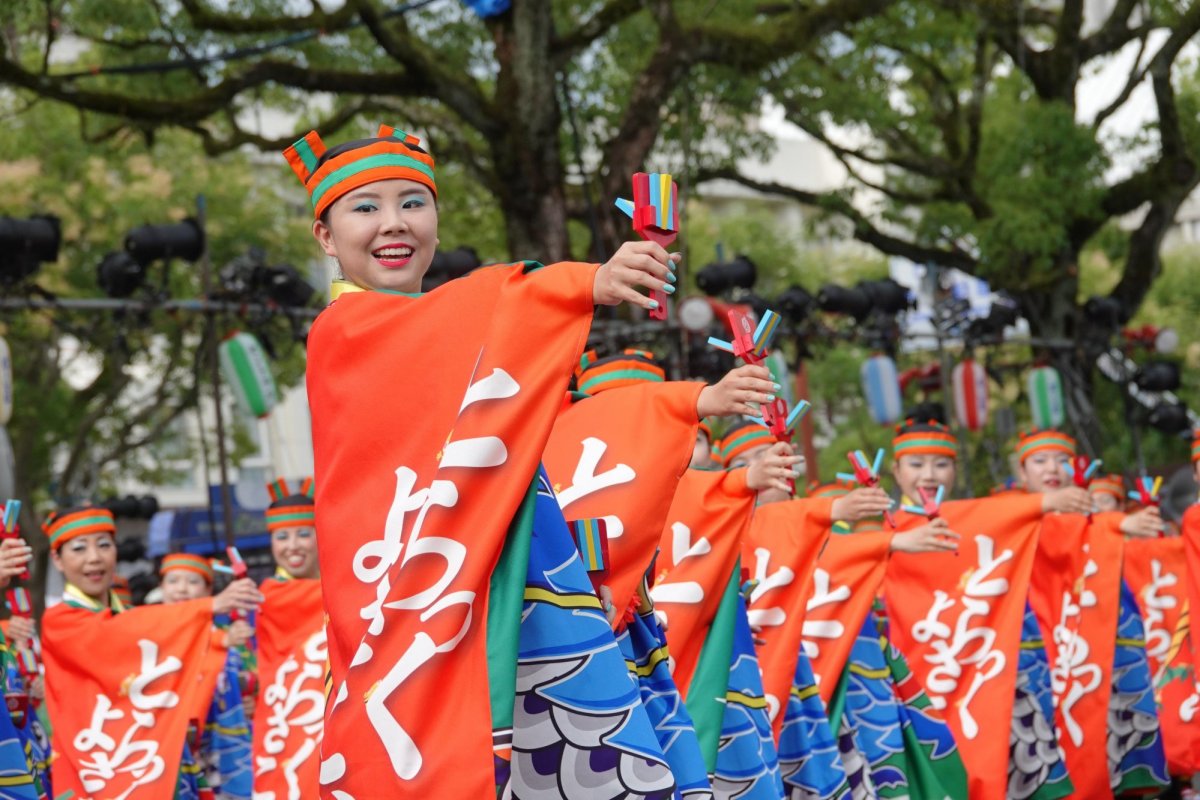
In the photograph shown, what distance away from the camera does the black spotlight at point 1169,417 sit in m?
16.8

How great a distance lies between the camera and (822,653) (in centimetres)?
638

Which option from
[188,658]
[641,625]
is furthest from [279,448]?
[641,625]

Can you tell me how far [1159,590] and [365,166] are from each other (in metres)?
6.84

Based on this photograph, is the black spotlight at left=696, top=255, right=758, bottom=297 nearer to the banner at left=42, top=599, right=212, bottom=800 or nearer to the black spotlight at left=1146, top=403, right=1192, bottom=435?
the black spotlight at left=1146, top=403, right=1192, bottom=435

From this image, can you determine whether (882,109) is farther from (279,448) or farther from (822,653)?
(279,448)

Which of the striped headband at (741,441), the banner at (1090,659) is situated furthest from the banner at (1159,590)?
the striped headband at (741,441)

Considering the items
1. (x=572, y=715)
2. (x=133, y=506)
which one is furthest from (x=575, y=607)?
(x=133, y=506)

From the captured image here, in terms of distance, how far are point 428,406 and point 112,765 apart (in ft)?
13.8

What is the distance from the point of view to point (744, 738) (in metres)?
4.87

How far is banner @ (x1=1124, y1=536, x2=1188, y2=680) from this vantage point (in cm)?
904

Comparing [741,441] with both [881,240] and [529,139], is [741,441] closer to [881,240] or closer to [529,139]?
[529,139]

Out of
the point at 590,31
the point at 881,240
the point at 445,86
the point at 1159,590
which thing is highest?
the point at 590,31

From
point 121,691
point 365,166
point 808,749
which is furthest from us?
point 121,691

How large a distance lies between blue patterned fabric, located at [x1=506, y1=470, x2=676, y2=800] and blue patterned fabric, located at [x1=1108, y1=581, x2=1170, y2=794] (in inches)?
224
